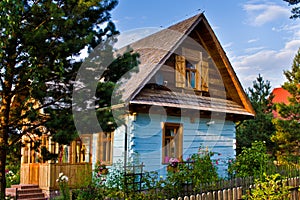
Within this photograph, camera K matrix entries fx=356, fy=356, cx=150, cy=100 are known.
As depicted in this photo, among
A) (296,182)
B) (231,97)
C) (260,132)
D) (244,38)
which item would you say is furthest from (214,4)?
(260,132)

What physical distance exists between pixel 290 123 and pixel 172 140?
8345mm

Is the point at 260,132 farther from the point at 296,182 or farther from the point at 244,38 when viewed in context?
the point at 296,182

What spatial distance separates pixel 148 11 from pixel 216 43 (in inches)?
111

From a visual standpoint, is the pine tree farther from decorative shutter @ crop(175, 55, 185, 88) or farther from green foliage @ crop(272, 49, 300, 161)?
green foliage @ crop(272, 49, 300, 161)

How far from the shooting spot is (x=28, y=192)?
11.5 m

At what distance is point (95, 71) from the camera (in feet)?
24.2

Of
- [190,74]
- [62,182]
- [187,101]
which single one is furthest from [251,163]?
[62,182]

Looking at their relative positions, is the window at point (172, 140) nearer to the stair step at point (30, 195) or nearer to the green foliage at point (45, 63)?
the stair step at point (30, 195)

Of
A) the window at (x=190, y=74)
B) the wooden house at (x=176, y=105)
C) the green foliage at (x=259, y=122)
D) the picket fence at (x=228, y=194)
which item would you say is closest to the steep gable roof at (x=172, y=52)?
the wooden house at (x=176, y=105)

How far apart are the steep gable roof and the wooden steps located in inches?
174

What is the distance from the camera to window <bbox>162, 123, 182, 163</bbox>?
11.7 meters

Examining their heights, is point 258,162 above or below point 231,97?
below

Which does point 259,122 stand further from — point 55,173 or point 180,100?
point 55,173

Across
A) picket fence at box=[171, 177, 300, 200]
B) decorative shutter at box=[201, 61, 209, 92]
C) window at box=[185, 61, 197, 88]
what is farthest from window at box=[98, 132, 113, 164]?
picket fence at box=[171, 177, 300, 200]
